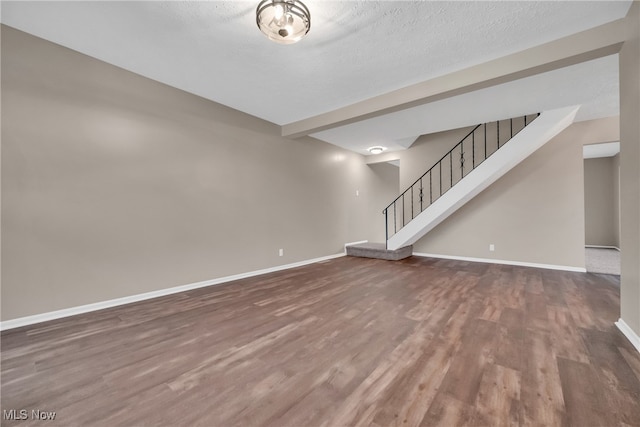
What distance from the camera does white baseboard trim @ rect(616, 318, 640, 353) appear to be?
1976 millimetres

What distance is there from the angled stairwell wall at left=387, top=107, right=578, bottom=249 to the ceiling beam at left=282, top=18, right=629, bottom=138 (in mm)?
1985

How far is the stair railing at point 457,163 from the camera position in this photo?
205 inches

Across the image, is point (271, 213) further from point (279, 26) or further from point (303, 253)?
point (279, 26)

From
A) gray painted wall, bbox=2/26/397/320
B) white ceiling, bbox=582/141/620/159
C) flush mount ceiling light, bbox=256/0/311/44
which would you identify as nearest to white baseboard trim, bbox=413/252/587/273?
white ceiling, bbox=582/141/620/159

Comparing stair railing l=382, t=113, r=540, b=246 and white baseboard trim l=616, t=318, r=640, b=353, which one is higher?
stair railing l=382, t=113, r=540, b=246

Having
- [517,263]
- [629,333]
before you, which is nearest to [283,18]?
[629,333]

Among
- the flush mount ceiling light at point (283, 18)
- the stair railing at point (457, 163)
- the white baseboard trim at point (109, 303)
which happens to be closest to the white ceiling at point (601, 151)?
the stair railing at point (457, 163)

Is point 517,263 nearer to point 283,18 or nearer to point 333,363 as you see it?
point 333,363

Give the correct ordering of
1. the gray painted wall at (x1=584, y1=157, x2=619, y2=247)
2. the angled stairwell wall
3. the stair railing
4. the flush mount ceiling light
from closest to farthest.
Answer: the flush mount ceiling light < the angled stairwell wall < the stair railing < the gray painted wall at (x1=584, y1=157, x2=619, y2=247)

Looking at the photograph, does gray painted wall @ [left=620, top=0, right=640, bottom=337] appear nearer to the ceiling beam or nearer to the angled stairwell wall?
the ceiling beam

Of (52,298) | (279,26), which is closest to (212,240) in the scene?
(52,298)

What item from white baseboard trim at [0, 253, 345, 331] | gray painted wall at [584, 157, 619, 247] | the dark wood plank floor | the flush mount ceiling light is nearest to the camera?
the dark wood plank floor

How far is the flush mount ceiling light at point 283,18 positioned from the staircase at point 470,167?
416 cm

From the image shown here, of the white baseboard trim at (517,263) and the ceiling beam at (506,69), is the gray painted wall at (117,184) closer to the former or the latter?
A: the ceiling beam at (506,69)
